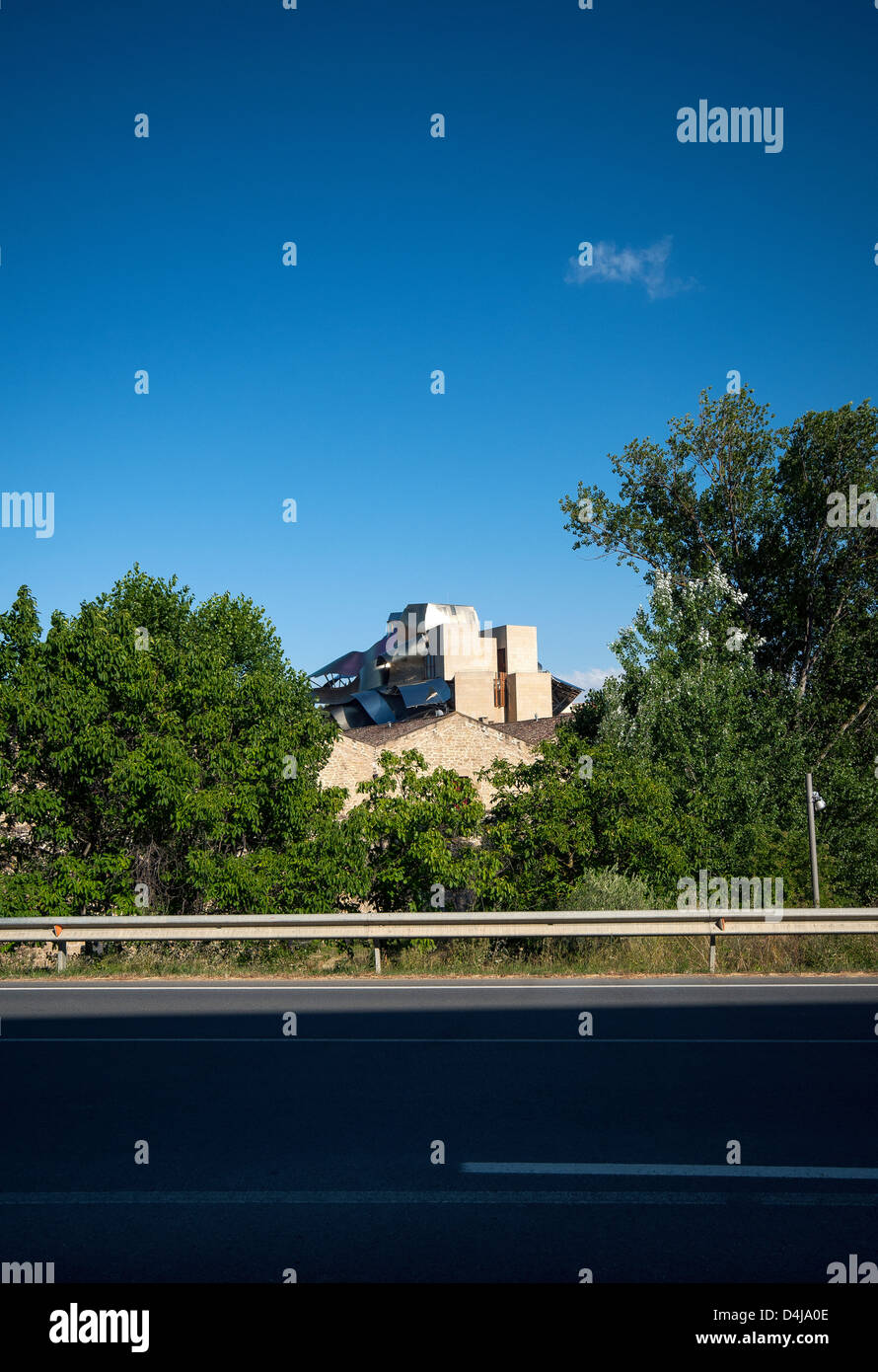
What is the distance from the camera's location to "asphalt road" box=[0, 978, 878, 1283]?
4.19 metres

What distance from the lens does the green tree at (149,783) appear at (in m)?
17.8

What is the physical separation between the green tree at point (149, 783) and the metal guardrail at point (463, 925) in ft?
13.2

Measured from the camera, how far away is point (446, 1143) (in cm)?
562

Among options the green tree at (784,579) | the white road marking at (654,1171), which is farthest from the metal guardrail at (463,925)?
the green tree at (784,579)

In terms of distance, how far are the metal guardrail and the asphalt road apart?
8.13 ft

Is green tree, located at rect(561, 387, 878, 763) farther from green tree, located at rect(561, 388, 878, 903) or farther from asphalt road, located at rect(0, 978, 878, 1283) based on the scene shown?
asphalt road, located at rect(0, 978, 878, 1283)

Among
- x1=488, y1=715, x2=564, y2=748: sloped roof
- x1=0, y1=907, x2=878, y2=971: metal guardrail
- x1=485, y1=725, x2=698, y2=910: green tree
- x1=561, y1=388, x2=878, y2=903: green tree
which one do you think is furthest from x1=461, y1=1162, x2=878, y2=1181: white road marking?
x1=488, y1=715, x2=564, y2=748: sloped roof

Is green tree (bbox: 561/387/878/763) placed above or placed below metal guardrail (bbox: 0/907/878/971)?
above

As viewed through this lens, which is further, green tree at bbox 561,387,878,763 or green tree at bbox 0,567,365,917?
green tree at bbox 561,387,878,763

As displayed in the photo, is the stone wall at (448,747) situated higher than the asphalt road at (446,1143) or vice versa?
the stone wall at (448,747)

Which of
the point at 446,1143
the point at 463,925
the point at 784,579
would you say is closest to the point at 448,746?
the point at 784,579

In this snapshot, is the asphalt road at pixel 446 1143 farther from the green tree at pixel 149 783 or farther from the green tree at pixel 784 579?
the green tree at pixel 784 579

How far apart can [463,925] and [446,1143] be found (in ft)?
23.5
